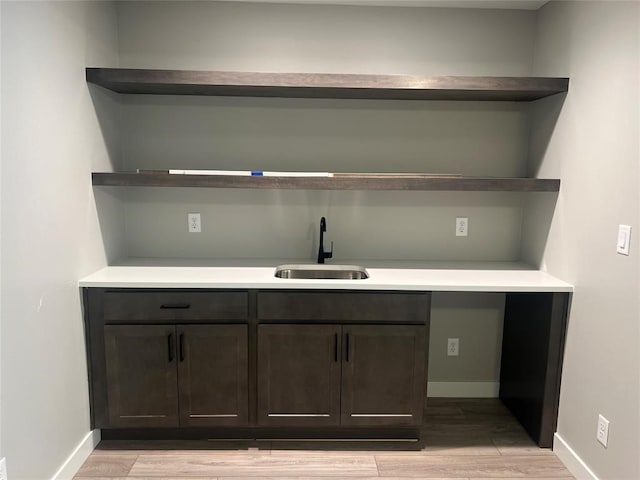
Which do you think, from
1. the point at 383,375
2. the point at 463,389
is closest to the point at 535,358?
the point at 463,389

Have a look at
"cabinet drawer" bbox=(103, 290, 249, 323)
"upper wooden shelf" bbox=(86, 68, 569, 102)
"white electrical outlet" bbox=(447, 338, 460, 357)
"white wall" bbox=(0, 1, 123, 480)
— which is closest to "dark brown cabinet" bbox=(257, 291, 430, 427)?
"cabinet drawer" bbox=(103, 290, 249, 323)

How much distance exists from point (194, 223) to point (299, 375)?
3.68 feet

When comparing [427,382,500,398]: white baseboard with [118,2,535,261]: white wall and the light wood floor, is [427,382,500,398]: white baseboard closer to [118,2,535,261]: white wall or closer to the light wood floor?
the light wood floor

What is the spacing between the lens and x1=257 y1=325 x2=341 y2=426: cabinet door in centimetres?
233

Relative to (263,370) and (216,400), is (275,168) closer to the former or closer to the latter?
(263,370)

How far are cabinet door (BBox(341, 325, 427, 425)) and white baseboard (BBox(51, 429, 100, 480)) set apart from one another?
129cm

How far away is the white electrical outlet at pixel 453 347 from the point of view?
9.71 ft

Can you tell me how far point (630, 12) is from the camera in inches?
72.6

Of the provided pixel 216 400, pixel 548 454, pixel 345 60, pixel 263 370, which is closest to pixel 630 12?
pixel 345 60

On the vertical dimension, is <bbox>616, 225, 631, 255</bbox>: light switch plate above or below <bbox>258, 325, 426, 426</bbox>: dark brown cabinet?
above

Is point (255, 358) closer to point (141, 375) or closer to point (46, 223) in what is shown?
point (141, 375)

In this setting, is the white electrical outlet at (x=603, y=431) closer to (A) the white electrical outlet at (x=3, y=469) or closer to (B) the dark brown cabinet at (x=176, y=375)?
(B) the dark brown cabinet at (x=176, y=375)

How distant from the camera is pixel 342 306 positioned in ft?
7.58

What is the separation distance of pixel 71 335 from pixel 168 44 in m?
1.66
